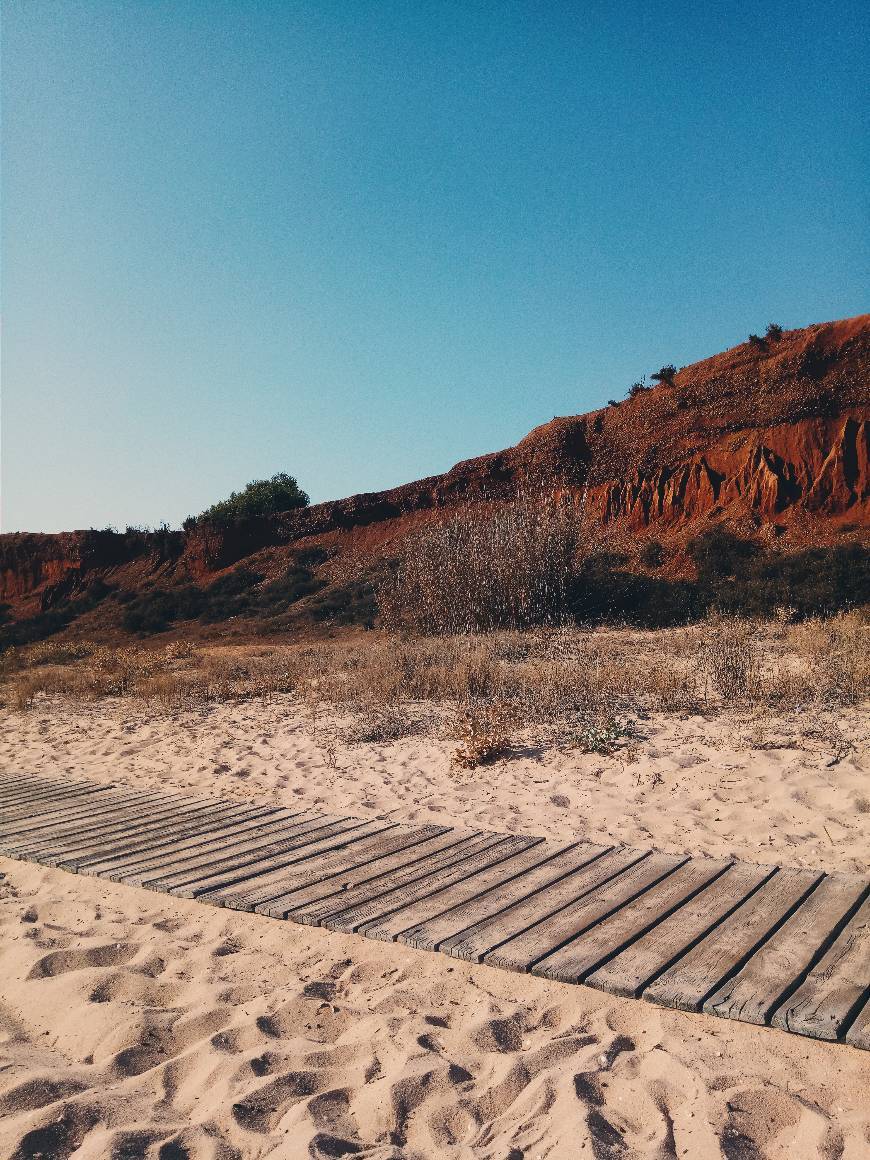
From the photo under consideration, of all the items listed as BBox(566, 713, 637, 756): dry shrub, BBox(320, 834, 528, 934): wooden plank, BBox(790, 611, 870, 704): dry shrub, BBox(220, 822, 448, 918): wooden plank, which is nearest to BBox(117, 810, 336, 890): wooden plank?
BBox(220, 822, 448, 918): wooden plank

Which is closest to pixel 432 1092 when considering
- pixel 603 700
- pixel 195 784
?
pixel 195 784

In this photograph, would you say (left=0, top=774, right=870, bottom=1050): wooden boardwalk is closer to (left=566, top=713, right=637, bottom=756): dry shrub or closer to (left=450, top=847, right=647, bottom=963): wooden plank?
(left=450, top=847, right=647, bottom=963): wooden plank

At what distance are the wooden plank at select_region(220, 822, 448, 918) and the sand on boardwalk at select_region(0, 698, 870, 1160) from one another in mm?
129

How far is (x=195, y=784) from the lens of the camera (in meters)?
6.59

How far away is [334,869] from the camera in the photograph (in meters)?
4.20

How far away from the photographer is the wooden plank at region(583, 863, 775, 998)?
2.88 metres

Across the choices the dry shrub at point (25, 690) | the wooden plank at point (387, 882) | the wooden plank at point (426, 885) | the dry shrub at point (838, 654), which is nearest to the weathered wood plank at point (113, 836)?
the wooden plank at point (387, 882)

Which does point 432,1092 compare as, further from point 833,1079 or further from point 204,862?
point 204,862

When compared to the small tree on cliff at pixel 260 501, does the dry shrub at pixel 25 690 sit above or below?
below

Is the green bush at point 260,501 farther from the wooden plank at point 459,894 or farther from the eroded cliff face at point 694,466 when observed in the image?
the wooden plank at point 459,894

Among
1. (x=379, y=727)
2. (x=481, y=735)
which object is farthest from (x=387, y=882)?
(x=379, y=727)

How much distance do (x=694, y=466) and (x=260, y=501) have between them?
22326mm

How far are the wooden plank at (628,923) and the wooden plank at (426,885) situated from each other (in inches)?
28.6

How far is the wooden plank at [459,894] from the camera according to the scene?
3426mm
